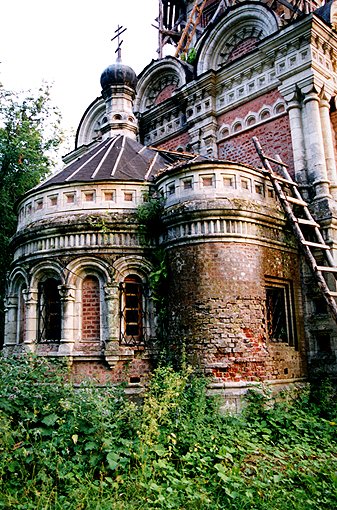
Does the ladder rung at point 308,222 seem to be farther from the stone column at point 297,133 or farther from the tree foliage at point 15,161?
the tree foliage at point 15,161

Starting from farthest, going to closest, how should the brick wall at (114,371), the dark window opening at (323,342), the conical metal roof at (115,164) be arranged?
the conical metal roof at (115,164) < the dark window opening at (323,342) < the brick wall at (114,371)

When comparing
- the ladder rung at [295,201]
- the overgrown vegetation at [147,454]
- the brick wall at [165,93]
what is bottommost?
the overgrown vegetation at [147,454]

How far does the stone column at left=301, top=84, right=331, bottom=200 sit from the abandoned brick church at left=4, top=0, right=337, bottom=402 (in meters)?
0.03

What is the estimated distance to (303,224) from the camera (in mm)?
9344

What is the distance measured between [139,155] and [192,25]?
8.99 m

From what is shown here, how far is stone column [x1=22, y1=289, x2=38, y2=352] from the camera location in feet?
29.6

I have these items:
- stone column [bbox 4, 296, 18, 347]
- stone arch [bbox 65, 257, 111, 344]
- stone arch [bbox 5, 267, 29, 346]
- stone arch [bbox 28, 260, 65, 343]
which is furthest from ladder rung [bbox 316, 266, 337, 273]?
stone column [bbox 4, 296, 18, 347]

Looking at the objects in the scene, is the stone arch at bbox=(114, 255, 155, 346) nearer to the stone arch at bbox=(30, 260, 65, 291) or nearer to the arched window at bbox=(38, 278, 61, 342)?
the stone arch at bbox=(30, 260, 65, 291)

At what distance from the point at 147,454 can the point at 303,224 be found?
5.62 metres

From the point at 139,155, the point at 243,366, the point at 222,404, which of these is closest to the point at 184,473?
the point at 222,404

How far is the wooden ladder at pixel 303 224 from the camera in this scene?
830 centimetres

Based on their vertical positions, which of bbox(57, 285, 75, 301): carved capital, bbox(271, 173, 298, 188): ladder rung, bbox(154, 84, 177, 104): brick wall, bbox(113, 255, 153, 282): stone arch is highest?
bbox(154, 84, 177, 104): brick wall

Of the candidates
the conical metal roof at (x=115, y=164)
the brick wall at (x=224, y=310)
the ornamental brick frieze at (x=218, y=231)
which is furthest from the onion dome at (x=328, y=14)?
the brick wall at (x=224, y=310)

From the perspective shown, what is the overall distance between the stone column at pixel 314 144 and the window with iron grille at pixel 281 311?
212 centimetres
